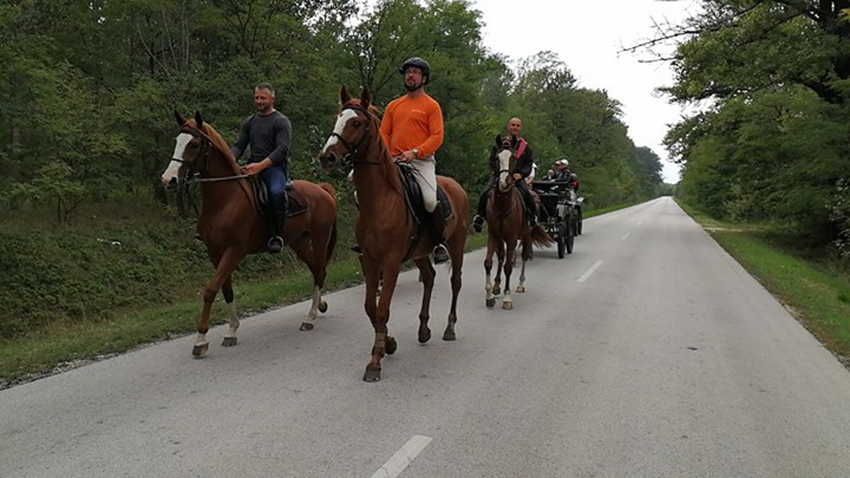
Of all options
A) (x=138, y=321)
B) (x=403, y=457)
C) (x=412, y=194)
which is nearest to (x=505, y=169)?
(x=412, y=194)

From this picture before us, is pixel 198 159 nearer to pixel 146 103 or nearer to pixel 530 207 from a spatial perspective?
pixel 530 207

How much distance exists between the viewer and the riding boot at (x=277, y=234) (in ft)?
19.6

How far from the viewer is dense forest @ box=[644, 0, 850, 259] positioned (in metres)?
15.3

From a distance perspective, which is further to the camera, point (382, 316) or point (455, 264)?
point (455, 264)

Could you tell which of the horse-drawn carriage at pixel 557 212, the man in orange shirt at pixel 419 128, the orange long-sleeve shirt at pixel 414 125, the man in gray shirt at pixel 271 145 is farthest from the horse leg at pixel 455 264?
the horse-drawn carriage at pixel 557 212

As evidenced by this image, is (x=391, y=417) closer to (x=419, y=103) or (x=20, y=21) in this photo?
(x=419, y=103)

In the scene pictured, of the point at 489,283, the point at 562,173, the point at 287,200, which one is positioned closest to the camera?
the point at 287,200

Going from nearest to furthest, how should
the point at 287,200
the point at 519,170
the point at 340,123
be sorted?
the point at 340,123 < the point at 287,200 < the point at 519,170

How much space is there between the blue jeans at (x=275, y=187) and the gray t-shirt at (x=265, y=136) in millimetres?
149

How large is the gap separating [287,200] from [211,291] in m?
1.51

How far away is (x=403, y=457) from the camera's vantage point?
3.30 metres

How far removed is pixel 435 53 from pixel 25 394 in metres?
18.4

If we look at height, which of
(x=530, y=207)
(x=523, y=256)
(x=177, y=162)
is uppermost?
(x=177, y=162)

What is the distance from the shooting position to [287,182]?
6.29m
